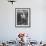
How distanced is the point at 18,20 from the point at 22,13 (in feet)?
1.01

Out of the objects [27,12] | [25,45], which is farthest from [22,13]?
[25,45]

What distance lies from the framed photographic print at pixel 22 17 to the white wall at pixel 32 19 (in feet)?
0.38

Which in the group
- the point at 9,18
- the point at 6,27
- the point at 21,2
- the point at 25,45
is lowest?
the point at 25,45

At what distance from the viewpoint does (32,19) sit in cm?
516

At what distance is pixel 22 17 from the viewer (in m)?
5.21

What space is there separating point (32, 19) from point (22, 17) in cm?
39

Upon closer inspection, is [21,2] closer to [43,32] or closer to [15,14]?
[15,14]

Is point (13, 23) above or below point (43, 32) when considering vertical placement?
above

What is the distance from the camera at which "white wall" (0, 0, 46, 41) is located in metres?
5.15

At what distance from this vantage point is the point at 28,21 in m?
5.18

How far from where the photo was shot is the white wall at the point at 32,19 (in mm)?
5152

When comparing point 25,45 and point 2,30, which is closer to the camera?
point 25,45

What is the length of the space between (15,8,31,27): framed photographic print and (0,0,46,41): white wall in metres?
0.11

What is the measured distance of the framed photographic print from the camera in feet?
17.0
